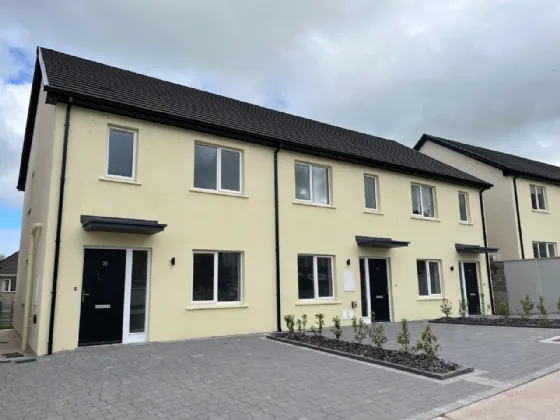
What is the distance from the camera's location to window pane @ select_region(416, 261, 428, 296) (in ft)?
53.3

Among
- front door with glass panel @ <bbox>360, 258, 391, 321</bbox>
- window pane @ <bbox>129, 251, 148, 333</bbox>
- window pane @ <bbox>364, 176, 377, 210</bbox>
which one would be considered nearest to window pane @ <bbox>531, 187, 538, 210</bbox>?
window pane @ <bbox>364, 176, 377, 210</bbox>

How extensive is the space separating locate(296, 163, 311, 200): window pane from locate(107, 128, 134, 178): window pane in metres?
5.34

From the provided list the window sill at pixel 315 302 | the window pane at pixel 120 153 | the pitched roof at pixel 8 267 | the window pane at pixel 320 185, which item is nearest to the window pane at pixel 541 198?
the window pane at pixel 320 185

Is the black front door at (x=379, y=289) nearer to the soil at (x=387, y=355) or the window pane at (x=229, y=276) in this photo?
the soil at (x=387, y=355)

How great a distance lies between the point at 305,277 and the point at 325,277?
2.80ft

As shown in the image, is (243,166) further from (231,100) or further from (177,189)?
(231,100)

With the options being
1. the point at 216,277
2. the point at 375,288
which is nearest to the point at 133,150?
the point at 216,277

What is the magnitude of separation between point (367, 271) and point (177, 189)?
730 centimetres

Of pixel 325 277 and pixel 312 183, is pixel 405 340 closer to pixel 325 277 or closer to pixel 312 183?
pixel 325 277

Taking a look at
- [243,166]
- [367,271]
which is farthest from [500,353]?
[243,166]

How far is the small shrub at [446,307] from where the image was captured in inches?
595

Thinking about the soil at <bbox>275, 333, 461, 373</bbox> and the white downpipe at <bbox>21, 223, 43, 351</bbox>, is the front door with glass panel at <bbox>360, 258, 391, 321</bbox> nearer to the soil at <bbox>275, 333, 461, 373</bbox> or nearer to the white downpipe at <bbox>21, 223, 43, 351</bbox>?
the soil at <bbox>275, 333, 461, 373</bbox>

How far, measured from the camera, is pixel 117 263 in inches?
390

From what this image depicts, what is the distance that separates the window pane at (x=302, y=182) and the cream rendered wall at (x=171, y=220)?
1254 millimetres
